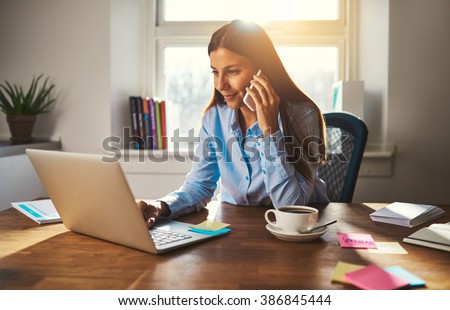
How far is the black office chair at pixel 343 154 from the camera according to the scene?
1.85 meters

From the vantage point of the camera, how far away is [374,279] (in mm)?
784

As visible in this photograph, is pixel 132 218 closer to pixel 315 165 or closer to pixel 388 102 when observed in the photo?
pixel 315 165

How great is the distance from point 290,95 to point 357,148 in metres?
0.42

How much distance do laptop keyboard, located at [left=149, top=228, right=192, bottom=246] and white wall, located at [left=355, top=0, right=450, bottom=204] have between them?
177 cm

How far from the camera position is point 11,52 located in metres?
2.69

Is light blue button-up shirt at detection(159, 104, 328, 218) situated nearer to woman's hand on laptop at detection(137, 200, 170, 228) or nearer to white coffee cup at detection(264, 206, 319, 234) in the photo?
woman's hand on laptop at detection(137, 200, 170, 228)

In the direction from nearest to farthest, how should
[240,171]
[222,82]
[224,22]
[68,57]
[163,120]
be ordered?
[222,82]
[240,171]
[68,57]
[163,120]
[224,22]

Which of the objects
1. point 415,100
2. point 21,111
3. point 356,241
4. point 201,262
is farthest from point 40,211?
point 415,100

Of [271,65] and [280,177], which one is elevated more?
[271,65]

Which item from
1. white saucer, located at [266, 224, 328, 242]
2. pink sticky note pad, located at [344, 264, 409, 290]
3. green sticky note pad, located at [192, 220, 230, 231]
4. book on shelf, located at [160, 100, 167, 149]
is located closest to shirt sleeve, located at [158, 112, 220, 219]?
green sticky note pad, located at [192, 220, 230, 231]

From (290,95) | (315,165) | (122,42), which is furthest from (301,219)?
(122,42)

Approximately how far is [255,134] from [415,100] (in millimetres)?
1336

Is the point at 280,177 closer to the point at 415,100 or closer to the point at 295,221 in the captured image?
the point at 295,221

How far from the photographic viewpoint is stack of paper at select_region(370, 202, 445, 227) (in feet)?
4.02
